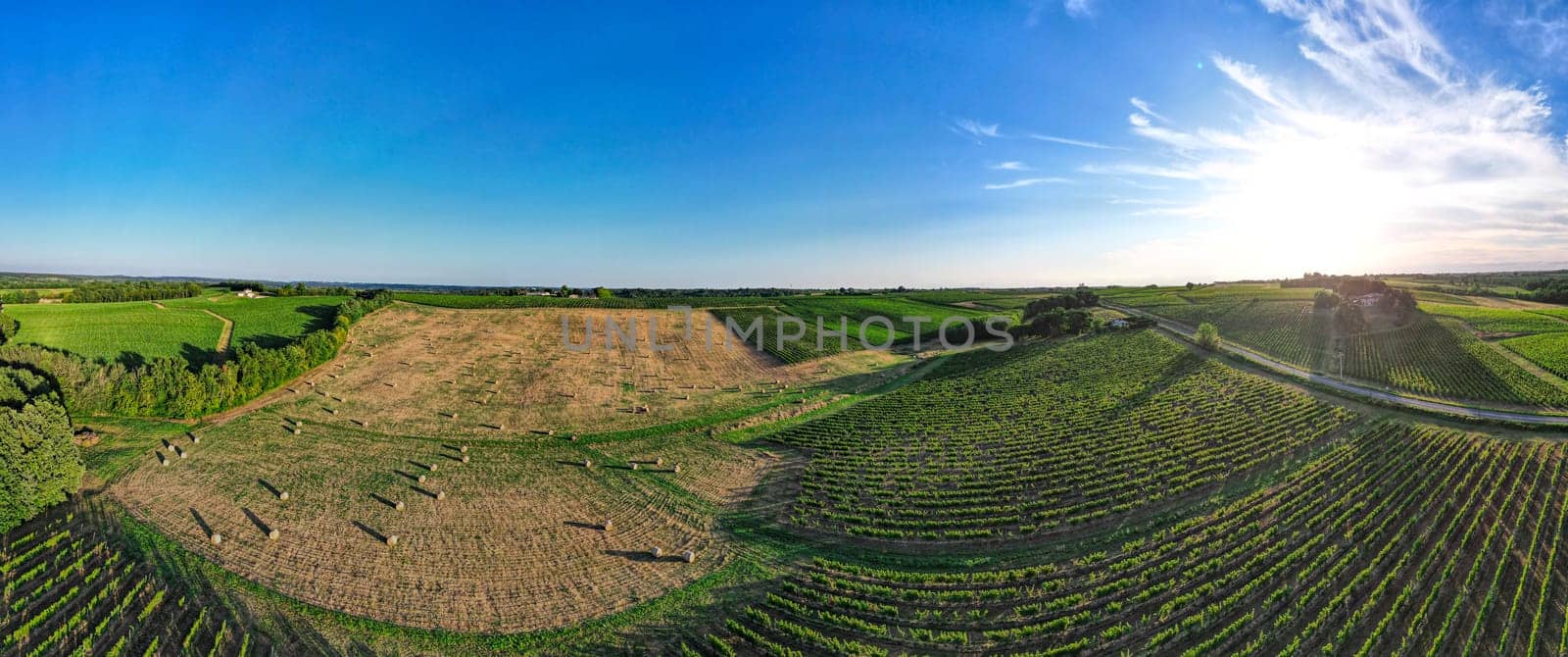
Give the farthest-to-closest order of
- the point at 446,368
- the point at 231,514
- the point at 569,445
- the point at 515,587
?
the point at 446,368 < the point at 569,445 < the point at 231,514 < the point at 515,587

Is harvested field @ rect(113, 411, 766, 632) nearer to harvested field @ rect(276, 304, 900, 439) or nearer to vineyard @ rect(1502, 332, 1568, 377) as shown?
harvested field @ rect(276, 304, 900, 439)

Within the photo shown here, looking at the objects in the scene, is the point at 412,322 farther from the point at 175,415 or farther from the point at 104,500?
the point at 104,500

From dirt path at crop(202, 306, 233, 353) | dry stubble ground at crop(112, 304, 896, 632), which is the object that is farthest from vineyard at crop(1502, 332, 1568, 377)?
dirt path at crop(202, 306, 233, 353)

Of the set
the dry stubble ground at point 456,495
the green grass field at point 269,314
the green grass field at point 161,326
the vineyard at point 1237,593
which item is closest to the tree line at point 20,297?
the green grass field at point 161,326

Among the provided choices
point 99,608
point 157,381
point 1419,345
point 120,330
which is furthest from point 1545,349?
point 120,330

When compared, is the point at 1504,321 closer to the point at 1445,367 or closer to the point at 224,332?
the point at 1445,367

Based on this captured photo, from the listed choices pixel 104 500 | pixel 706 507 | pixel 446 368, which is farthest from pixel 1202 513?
pixel 446 368
